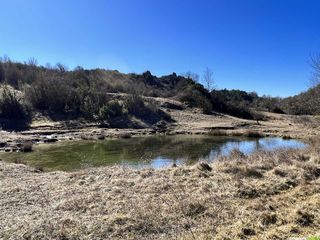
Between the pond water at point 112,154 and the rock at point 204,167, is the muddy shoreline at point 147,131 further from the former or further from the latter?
the rock at point 204,167

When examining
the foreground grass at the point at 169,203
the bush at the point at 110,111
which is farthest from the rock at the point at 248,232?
the bush at the point at 110,111

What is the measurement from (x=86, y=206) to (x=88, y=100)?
4619 centimetres

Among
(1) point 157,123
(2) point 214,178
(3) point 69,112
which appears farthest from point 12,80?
(2) point 214,178

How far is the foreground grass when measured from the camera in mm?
8547

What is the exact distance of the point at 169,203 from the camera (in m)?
10.5

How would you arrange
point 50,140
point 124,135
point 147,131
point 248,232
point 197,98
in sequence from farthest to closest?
point 197,98 < point 147,131 < point 124,135 < point 50,140 < point 248,232

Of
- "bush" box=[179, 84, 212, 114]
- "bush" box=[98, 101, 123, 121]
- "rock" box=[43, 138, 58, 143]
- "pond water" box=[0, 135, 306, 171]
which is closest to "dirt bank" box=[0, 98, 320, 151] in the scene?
"rock" box=[43, 138, 58, 143]

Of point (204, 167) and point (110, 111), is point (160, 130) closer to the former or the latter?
point (110, 111)

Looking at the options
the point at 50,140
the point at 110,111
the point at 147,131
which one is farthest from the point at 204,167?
the point at 110,111

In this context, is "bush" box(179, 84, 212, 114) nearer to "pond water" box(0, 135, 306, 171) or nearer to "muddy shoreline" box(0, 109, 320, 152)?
"muddy shoreline" box(0, 109, 320, 152)

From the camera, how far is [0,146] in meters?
32.1

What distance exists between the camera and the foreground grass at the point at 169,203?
Result: 8.55 metres

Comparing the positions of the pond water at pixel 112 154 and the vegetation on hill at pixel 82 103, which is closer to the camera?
the pond water at pixel 112 154

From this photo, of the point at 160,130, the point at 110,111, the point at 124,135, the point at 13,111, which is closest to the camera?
the point at 124,135
